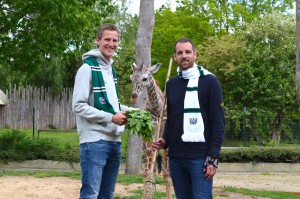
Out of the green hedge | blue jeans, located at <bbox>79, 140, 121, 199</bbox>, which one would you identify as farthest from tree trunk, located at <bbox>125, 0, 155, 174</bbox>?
blue jeans, located at <bbox>79, 140, 121, 199</bbox>

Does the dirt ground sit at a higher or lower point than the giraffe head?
lower

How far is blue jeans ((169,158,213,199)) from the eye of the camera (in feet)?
14.8

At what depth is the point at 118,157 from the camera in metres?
4.81

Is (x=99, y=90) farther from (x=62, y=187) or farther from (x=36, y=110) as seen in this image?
(x=36, y=110)

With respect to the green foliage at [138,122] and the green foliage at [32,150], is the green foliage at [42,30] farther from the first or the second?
the green foliage at [138,122]

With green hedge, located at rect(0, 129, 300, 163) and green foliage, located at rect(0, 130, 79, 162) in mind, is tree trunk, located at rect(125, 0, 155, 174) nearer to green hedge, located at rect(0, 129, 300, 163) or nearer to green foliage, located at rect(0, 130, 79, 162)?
green foliage, located at rect(0, 130, 79, 162)

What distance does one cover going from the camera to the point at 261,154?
17.0 meters

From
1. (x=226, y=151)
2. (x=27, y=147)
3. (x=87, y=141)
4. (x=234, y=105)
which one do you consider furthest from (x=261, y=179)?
(x=234, y=105)

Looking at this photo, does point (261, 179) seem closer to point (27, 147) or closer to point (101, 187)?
point (27, 147)

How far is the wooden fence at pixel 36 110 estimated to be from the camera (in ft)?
97.5

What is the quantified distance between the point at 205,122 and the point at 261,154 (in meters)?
12.9

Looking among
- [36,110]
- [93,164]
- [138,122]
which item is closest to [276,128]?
[36,110]

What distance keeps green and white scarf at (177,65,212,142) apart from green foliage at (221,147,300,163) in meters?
12.5

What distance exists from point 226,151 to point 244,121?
2646 mm
